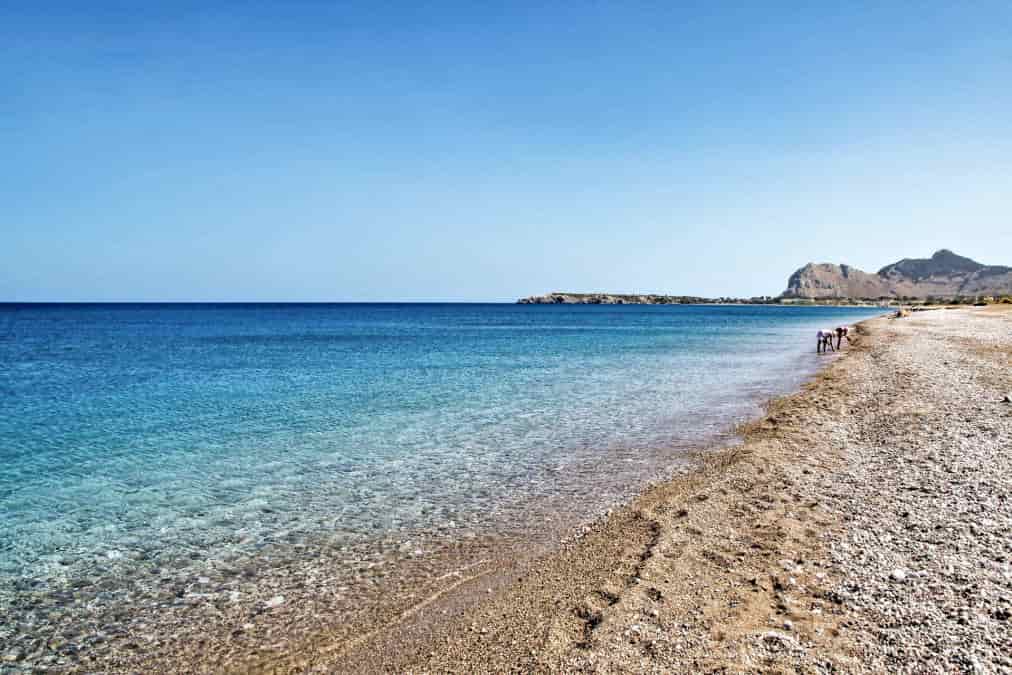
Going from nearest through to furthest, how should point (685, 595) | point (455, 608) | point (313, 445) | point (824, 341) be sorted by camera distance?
point (685, 595)
point (455, 608)
point (313, 445)
point (824, 341)

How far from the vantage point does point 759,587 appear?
658cm

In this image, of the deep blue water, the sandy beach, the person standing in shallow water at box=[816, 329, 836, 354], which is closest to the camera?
the sandy beach

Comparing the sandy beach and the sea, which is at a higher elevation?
the sandy beach

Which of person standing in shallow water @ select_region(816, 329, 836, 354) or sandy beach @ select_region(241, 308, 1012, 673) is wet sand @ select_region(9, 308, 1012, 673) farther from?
person standing in shallow water @ select_region(816, 329, 836, 354)

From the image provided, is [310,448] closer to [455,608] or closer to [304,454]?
[304,454]

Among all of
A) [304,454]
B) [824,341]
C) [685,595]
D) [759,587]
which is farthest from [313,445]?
[824,341]

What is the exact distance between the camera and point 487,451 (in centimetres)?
1485

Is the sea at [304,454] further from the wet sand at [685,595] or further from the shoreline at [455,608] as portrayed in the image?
the wet sand at [685,595]

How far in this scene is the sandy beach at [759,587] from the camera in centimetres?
534

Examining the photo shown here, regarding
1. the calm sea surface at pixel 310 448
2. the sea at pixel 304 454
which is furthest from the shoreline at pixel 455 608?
the calm sea surface at pixel 310 448

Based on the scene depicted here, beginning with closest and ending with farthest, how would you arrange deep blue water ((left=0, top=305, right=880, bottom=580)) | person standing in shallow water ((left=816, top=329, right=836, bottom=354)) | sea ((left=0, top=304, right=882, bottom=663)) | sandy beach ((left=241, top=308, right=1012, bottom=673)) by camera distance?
1. sandy beach ((left=241, top=308, right=1012, bottom=673))
2. sea ((left=0, top=304, right=882, bottom=663))
3. deep blue water ((left=0, top=305, right=880, bottom=580))
4. person standing in shallow water ((left=816, top=329, right=836, bottom=354))

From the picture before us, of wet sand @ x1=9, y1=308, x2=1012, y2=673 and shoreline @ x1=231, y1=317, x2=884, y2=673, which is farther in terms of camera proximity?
shoreline @ x1=231, y1=317, x2=884, y2=673

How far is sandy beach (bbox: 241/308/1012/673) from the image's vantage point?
17.5 ft

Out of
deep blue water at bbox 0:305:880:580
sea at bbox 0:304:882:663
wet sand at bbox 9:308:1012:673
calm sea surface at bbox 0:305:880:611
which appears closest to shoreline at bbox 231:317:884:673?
wet sand at bbox 9:308:1012:673
